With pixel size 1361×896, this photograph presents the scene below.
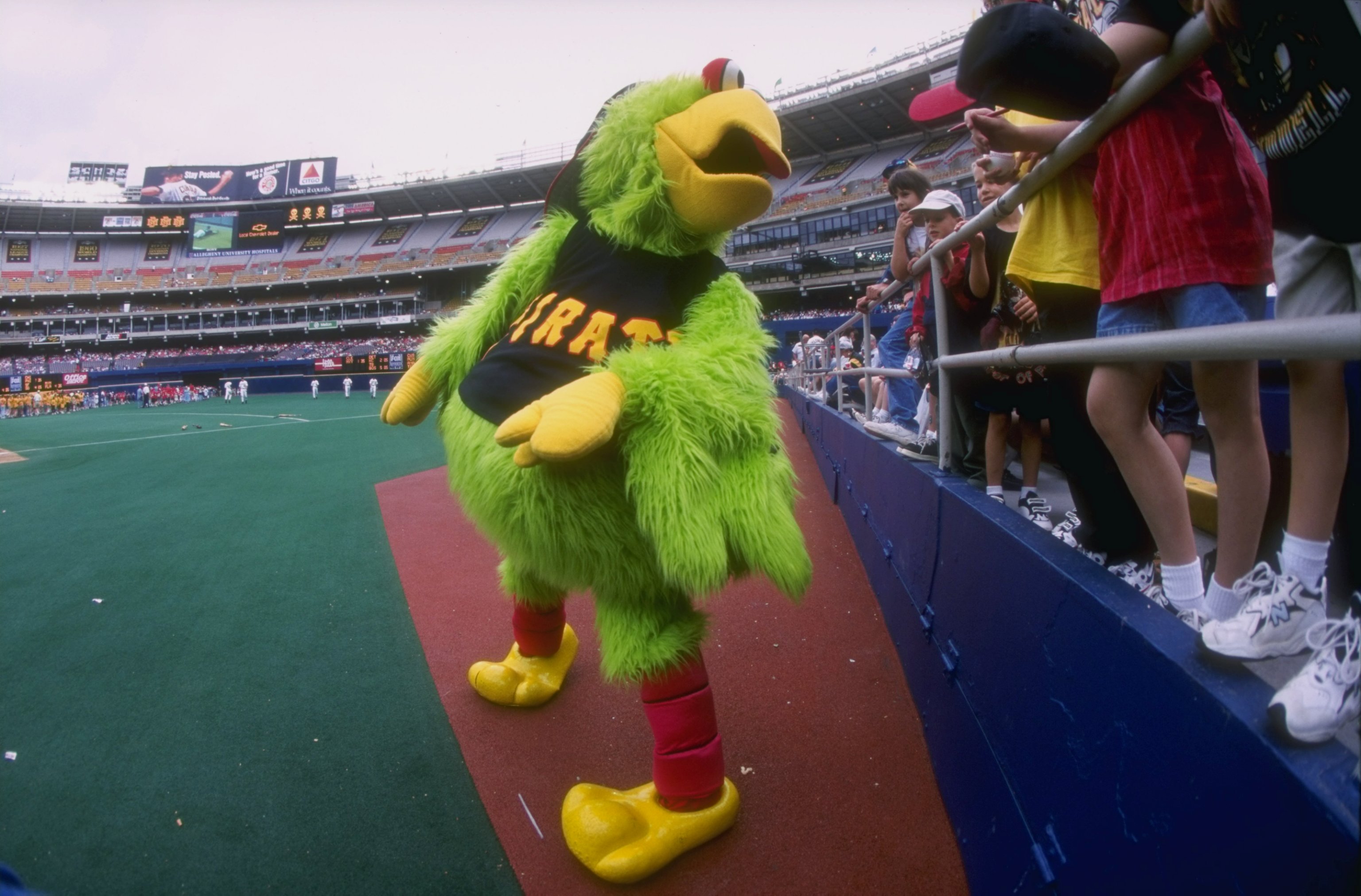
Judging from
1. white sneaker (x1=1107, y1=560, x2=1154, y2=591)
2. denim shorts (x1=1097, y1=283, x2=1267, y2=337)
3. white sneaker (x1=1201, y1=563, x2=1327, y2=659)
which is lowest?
white sneaker (x1=1107, y1=560, x2=1154, y2=591)

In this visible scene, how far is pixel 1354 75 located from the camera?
96 centimetres

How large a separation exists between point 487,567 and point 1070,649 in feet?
10.0

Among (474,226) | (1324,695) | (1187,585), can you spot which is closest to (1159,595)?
(1187,585)

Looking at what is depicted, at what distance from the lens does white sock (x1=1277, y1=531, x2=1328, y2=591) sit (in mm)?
1104

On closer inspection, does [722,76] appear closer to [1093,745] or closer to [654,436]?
[654,436]

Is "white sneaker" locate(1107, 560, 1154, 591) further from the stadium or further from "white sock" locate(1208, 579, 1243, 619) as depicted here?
"white sock" locate(1208, 579, 1243, 619)

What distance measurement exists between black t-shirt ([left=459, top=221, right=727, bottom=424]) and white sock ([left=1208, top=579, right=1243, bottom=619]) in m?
1.19

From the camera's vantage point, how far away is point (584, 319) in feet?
4.86

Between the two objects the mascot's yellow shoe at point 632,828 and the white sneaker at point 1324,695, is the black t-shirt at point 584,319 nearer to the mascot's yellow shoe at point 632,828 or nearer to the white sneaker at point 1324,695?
the mascot's yellow shoe at point 632,828

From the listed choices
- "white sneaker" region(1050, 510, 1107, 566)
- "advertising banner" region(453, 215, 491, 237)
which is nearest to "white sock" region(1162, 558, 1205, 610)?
"white sneaker" region(1050, 510, 1107, 566)

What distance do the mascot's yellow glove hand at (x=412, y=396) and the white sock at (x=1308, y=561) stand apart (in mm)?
1894

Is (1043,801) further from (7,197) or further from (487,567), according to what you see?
(7,197)

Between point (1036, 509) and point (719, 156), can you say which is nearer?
point (719, 156)

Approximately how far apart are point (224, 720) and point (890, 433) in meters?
2.85
